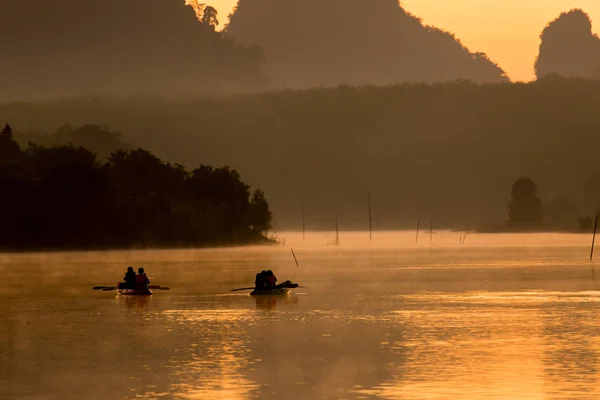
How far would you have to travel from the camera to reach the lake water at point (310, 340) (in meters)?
43.3

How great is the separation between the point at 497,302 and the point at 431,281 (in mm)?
28905

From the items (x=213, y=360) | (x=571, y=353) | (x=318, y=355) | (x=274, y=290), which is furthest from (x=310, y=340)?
(x=274, y=290)

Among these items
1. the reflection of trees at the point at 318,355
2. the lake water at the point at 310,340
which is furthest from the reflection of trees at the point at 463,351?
the reflection of trees at the point at 318,355

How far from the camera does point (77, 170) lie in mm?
199875

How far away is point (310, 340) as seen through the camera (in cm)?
5900

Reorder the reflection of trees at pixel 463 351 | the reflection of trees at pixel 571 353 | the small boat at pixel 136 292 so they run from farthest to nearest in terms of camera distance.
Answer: the small boat at pixel 136 292 → the reflection of trees at pixel 463 351 → the reflection of trees at pixel 571 353

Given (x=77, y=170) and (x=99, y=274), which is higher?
(x=77, y=170)

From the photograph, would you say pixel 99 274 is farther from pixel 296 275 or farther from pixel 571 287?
pixel 571 287

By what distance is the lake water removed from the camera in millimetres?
43281

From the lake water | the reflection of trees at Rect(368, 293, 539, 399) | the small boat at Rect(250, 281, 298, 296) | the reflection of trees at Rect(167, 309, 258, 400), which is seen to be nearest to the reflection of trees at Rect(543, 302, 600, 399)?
the lake water

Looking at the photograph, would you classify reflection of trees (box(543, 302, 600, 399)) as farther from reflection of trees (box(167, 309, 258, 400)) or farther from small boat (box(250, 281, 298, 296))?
small boat (box(250, 281, 298, 296))

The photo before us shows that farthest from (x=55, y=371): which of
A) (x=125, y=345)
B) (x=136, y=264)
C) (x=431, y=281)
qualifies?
(x=136, y=264)

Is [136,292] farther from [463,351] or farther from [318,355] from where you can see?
[463,351]

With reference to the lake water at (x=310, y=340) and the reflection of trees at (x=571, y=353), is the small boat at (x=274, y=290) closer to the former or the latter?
the lake water at (x=310, y=340)
